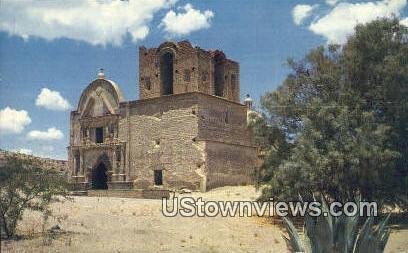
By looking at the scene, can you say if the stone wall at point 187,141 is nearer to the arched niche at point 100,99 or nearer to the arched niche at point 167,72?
the arched niche at point 100,99

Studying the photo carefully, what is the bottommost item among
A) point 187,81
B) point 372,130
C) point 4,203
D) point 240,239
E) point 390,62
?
point 240,239

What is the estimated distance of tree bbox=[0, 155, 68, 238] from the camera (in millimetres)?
12219

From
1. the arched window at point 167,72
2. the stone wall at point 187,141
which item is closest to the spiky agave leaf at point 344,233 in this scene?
the stone wall at point 187,141

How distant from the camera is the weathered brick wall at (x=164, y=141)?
2807 cm

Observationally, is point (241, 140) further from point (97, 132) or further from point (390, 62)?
point (390, 62)

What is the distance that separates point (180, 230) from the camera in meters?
15.4

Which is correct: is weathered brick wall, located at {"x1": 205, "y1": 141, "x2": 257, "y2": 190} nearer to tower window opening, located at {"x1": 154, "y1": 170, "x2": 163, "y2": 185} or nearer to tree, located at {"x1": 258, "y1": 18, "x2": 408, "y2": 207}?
tower window opening, located at {"x1": 154, "y1": 170, "x2": 163, "y2": 185}

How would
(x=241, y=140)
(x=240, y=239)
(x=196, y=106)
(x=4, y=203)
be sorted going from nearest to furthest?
(x=4, y=203)
(x=240, y=239)
(x=196, y=106)
(x=241, y=140)

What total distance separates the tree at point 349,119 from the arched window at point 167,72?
42.9 feet

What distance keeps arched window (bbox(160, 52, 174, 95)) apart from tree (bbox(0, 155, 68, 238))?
61.8 ft

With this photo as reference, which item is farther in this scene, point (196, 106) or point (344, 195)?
point (196, 106)

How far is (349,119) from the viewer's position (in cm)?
1745

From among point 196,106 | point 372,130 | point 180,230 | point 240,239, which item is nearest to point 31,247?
point 180,230

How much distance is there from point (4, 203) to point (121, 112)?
66.0ft
